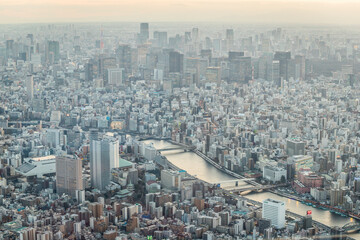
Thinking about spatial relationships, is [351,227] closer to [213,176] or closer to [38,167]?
[213,176]

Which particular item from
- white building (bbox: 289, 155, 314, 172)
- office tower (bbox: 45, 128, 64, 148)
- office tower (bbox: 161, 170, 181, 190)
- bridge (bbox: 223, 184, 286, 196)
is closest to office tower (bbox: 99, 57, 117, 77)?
office tower (bbox: 45, 128, 64, 148)

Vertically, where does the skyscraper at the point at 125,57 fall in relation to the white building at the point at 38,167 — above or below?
above

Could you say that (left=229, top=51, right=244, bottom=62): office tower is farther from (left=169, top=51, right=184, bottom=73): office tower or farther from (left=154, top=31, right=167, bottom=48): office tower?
(left=154, top=31, right=167, bottom=48): office tower

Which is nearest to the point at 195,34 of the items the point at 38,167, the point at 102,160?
the point at 102,160

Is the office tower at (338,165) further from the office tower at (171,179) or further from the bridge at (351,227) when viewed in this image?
the office tower at (171,179)

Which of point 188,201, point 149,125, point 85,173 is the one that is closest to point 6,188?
point 85,173

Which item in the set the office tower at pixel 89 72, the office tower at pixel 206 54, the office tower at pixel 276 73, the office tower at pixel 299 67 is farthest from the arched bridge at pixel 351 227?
the office tower at pixel 206 54
